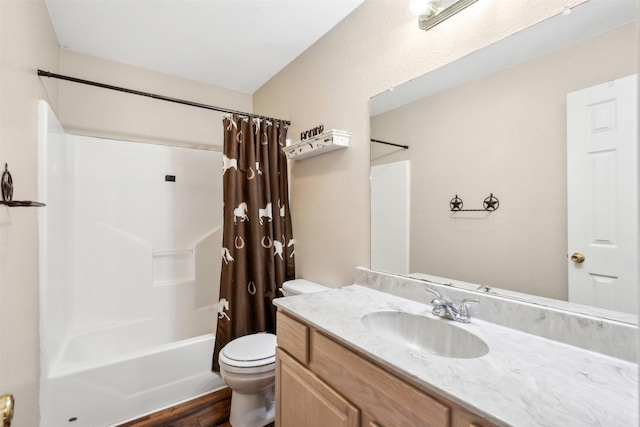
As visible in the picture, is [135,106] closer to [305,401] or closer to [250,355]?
[250,355]

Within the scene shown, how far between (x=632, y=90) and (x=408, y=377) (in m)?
0.98

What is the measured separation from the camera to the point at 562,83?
92 cm

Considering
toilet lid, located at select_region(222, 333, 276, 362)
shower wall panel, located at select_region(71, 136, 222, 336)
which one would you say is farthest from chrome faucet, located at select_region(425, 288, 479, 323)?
shower wall panel, located at select_region(71, 136, 222, 336)

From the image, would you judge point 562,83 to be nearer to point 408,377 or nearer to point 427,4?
point 427,4

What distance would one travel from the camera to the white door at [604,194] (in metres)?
0.79

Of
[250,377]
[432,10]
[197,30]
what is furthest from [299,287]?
[197,30]

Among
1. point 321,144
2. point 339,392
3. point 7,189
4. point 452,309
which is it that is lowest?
point 339,392

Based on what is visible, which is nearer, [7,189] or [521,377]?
[521,377]

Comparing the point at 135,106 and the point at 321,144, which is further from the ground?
the point at 135,106

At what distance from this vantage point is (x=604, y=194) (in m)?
0.83

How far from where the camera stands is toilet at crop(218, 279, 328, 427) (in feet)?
5.06

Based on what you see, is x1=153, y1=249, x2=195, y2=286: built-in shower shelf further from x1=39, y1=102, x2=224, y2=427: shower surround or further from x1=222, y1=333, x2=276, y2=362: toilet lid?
x1=222, y1=333, x2=276, y2=362: toilet lid

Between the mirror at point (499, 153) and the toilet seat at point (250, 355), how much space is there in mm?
834

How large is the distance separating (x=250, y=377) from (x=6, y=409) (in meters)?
1.08
